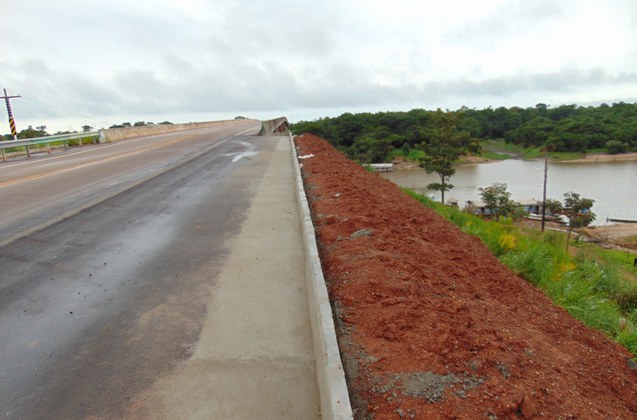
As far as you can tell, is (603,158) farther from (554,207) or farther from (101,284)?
(101,284)

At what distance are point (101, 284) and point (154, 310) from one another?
3.61 ft

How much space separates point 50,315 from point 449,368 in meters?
3.81

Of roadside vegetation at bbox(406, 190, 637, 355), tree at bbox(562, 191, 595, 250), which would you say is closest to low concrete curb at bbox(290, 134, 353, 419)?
roadside vegetation at bbox(406, 190, 637, 355)

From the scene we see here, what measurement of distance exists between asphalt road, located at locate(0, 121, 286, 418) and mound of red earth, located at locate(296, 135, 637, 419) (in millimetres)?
1572

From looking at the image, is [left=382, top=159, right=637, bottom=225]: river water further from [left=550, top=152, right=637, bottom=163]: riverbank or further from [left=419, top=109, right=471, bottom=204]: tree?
[left=419, top=109, right=471, bottom=204]: tree

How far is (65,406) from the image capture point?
9.95 ft

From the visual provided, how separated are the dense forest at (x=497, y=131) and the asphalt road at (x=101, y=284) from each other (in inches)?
2648

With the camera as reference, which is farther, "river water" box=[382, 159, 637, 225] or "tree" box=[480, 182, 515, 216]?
"river water" box=[382, 159, 637, 225]

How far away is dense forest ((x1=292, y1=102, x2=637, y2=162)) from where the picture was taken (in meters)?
87.9

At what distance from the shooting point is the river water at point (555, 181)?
52969mm

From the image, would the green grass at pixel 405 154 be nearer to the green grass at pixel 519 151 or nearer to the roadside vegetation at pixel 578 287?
the green grass at pixel 519 151

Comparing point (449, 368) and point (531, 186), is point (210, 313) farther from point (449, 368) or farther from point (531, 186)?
point (531, 186)

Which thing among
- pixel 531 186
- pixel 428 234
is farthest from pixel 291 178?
pixel 531 186

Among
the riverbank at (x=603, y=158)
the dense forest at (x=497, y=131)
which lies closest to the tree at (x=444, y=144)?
the dense forest at (x=497, y=131)
